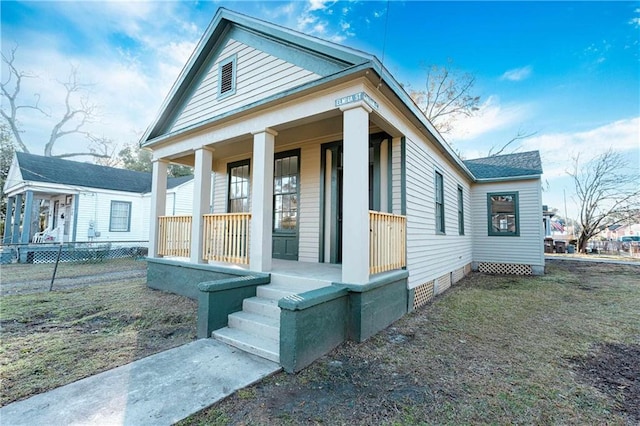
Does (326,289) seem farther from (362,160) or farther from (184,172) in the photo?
(184,172)

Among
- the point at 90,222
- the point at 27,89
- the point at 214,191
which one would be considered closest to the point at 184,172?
the point at 27,89

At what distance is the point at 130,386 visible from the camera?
2.43m

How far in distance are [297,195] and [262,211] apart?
192cm

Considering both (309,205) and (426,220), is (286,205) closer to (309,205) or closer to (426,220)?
(309,205)

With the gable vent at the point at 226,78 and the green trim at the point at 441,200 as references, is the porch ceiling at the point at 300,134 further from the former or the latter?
the green trim at the point at 441,200

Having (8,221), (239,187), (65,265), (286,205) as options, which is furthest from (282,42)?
(8,221)

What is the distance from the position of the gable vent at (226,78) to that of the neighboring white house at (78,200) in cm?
1141

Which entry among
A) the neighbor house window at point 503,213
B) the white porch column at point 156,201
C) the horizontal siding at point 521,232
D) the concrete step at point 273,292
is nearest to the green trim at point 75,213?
the white porch column at point 156,201

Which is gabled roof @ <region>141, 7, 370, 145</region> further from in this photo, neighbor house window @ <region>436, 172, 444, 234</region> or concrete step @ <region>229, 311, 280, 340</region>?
neighbor house window @ <region>436, 172, 444, 234</region>

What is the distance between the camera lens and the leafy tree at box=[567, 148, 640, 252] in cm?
1839

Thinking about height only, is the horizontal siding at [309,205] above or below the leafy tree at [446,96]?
below

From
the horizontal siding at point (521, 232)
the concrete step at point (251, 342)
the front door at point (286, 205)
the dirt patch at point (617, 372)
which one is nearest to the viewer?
the dirt patch at point (617, 372)

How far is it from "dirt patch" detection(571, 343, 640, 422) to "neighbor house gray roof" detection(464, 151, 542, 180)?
773cm

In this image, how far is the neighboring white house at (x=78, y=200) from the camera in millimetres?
12812
